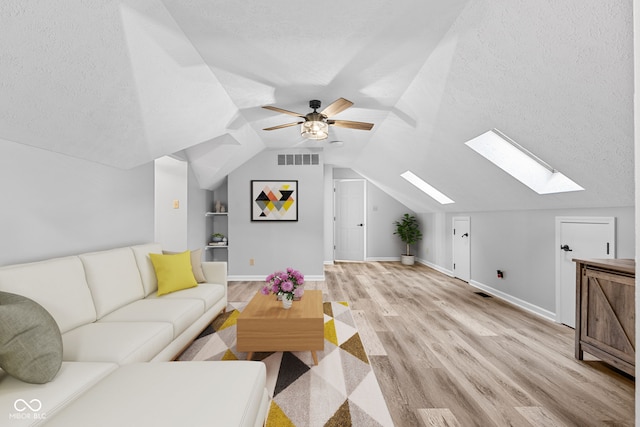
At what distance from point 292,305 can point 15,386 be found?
1.70 meters

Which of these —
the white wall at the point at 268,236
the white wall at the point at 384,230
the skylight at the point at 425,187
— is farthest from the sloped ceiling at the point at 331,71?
the white wall at the point at 384,230

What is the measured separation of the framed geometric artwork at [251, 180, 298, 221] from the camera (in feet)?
17.5

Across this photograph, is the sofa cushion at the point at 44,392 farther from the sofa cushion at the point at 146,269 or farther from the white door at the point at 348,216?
the white door at the point at 348,216

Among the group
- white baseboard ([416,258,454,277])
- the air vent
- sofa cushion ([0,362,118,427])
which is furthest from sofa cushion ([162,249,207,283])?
white baseboard ([416,258,454,277])

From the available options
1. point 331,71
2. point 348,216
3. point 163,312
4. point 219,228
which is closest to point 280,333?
point 163,312

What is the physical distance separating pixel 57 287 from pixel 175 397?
1.37m

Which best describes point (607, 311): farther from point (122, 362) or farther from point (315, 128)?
point (122, 362)

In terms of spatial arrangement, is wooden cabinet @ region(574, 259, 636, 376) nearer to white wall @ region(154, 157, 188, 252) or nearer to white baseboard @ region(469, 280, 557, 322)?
white baseboard @ region(469, 280, 557, 322)

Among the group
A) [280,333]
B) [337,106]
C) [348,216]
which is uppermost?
[337,106]

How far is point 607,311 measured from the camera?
215 centimetres

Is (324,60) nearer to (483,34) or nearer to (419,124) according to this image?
(483,34)

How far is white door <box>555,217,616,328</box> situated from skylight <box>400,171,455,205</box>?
214 centimetres

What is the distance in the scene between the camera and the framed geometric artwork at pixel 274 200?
532cm

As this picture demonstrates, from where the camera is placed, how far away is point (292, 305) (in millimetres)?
2600
